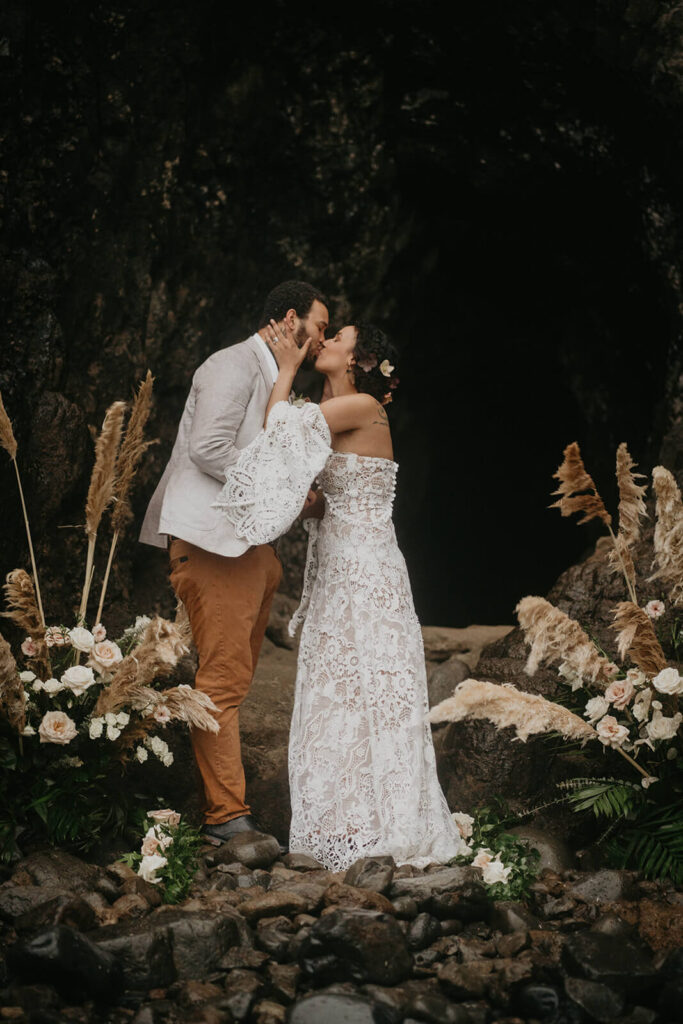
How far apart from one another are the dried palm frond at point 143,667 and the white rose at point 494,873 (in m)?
1.53

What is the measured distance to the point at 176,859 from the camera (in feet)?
13.2

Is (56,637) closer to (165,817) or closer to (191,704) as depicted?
(191,704)

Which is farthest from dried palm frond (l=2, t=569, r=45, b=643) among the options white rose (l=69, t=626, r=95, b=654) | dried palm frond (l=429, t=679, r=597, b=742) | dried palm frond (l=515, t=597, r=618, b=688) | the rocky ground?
dried palm frond (l=515, t=597, r=618, b=688)

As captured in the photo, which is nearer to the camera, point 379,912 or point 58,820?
point 379,912

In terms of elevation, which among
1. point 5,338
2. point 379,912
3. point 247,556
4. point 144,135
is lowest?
point 379,912

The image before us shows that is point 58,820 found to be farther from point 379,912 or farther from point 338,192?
point 338,192

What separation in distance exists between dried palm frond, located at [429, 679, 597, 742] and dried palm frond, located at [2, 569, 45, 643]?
1.66 meters

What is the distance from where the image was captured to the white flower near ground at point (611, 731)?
4.18 metres

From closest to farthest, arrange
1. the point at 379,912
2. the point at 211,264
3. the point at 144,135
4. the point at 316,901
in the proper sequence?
1. the point at 379,912
2. the point at 316,901
3. the point at 144,135
4. the point at 211,264

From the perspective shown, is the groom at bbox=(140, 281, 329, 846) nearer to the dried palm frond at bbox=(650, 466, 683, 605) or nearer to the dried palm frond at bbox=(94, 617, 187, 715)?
the dried palm frond at bbox=(94, 617, 187, 715)

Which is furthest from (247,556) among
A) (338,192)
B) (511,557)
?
(511,557)

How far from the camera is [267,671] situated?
647 centimetres

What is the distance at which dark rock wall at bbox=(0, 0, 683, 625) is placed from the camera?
5.77 meters

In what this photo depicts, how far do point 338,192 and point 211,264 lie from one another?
1141 mm
